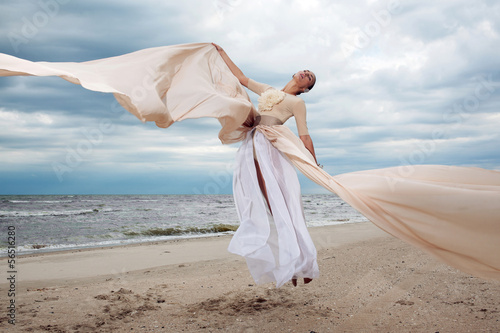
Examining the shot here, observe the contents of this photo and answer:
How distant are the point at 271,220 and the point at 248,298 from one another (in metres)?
1.51

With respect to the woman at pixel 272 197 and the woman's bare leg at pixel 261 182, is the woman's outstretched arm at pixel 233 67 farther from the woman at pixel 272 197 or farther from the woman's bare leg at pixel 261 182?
the woman's bare leg at pixel 261 182

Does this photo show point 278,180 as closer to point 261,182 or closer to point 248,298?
point 261,182

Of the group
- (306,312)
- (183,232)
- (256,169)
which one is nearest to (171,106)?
(256,169)

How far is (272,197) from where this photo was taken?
13.4 feet

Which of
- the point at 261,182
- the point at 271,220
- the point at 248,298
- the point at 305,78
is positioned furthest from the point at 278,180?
the point at 248,298

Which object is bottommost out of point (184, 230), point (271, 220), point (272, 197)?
point (184, 230)

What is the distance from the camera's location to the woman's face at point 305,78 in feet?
15.0

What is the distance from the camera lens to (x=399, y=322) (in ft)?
14.0

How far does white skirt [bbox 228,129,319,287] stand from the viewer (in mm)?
3691

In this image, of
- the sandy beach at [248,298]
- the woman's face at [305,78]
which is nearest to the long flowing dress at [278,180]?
the woman's face at [305,78]

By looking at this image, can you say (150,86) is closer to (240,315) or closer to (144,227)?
(240,315)

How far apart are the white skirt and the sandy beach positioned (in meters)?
0.86

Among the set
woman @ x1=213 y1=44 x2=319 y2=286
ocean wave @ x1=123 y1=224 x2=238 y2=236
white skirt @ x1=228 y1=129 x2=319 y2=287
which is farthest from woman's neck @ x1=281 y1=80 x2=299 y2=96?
ocean wave @ x1=123 y1=224 x2=238 y2=236

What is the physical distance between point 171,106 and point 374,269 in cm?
428
